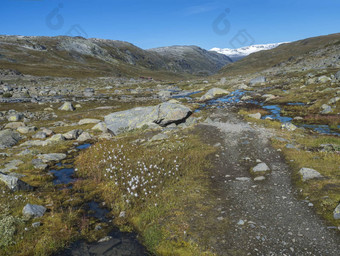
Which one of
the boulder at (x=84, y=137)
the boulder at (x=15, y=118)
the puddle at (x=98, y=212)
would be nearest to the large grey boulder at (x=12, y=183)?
the puddle at (x=98, y=212)

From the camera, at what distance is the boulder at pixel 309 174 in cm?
1135

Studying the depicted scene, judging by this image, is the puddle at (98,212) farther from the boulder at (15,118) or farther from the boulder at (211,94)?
the boulder at (211,94)

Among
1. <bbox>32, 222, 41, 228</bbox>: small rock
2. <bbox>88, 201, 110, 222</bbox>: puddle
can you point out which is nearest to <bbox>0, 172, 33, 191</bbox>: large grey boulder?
<bbox>32, 222, 41, 228</bbox>: small rock

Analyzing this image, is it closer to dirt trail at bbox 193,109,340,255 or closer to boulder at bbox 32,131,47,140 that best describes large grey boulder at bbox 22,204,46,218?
dirt trail at bbox 193,109,340,255

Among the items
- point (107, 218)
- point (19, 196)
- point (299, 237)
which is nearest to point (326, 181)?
point (299, 237)

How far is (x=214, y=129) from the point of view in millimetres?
23500

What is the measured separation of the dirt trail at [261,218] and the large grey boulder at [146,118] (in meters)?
12.6

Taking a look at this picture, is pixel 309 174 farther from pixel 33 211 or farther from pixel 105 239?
pixel 33 211

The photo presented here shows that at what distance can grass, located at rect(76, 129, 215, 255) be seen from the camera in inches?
327

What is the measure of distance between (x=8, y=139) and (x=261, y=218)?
25629 mm

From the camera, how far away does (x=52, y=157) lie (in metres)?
17.9

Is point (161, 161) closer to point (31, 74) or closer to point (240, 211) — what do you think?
point (240, 211)

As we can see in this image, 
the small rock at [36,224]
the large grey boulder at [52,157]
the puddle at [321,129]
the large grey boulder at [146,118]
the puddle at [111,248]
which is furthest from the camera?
the large grey boulder at [146,118]

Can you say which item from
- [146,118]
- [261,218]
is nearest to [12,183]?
[261,218]
